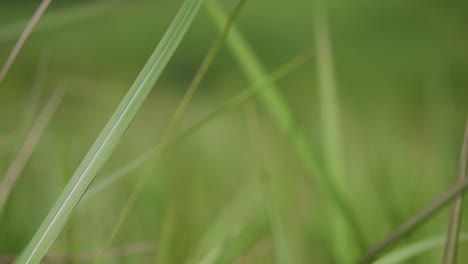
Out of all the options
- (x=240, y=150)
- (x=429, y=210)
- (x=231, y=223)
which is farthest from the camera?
(x=240, y=150)

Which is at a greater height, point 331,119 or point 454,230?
point 331,119

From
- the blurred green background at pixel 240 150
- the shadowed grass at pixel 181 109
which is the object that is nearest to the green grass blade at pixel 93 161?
the shadowed grass at pixel 181 109

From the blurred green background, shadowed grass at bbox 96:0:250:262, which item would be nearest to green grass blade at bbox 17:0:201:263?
shadowed grass at bbox 96:0:250:262

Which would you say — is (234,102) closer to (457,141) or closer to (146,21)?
(457,141)

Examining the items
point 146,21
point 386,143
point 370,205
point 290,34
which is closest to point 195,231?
point 370,205

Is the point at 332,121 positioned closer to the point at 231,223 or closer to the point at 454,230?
the point at 231,223

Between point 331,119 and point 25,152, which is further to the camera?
point 331,119

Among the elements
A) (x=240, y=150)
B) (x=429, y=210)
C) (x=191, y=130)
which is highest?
(x=240, y=150)

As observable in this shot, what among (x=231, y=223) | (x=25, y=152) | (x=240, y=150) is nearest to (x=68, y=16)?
(x=25, y=152)
